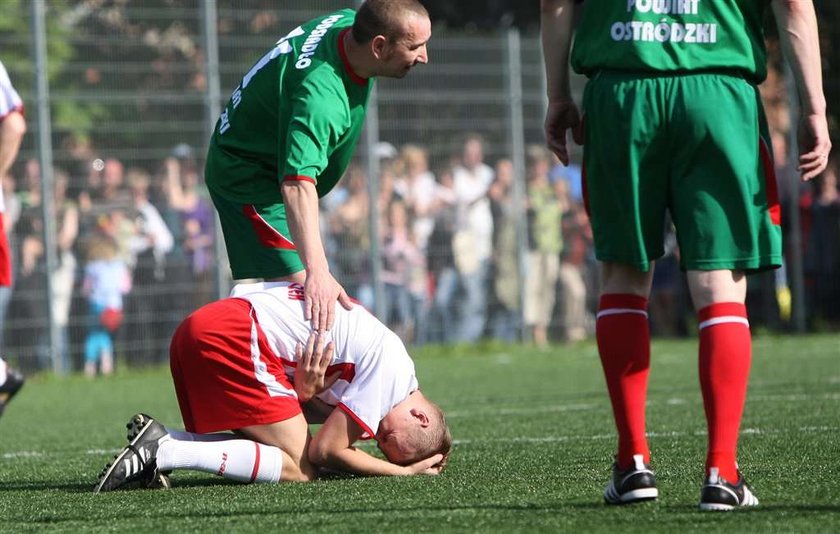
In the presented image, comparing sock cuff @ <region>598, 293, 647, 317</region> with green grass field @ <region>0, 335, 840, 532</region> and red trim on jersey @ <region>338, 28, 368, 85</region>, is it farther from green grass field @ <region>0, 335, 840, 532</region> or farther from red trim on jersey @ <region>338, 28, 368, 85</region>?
red trim on jersey @ <region>338, 28, 368, 85</region>

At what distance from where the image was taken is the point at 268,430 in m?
5.29

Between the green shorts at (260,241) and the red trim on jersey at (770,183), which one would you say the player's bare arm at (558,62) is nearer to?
the red trim on jersey at (770,183)

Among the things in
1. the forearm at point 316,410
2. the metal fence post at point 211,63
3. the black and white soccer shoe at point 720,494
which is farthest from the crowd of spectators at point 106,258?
the black and white soccer shoe at point 720,494

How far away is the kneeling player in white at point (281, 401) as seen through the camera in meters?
5.20

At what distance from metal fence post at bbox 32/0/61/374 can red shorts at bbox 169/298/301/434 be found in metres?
8.95

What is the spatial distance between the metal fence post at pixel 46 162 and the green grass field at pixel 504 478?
3809 millimetres

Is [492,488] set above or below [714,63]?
below

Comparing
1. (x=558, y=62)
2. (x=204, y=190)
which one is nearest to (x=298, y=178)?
(x=558, y=62)

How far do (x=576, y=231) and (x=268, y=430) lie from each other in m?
11.4

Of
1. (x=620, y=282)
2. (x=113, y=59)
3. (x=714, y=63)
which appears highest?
(x=113, y=59)

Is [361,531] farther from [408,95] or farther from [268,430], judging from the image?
[408,95]

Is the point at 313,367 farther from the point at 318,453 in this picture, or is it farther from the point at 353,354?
the point at 318,453

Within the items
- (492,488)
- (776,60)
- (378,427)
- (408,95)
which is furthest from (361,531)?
(776,60)

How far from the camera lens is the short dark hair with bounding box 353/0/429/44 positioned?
5285 mm
